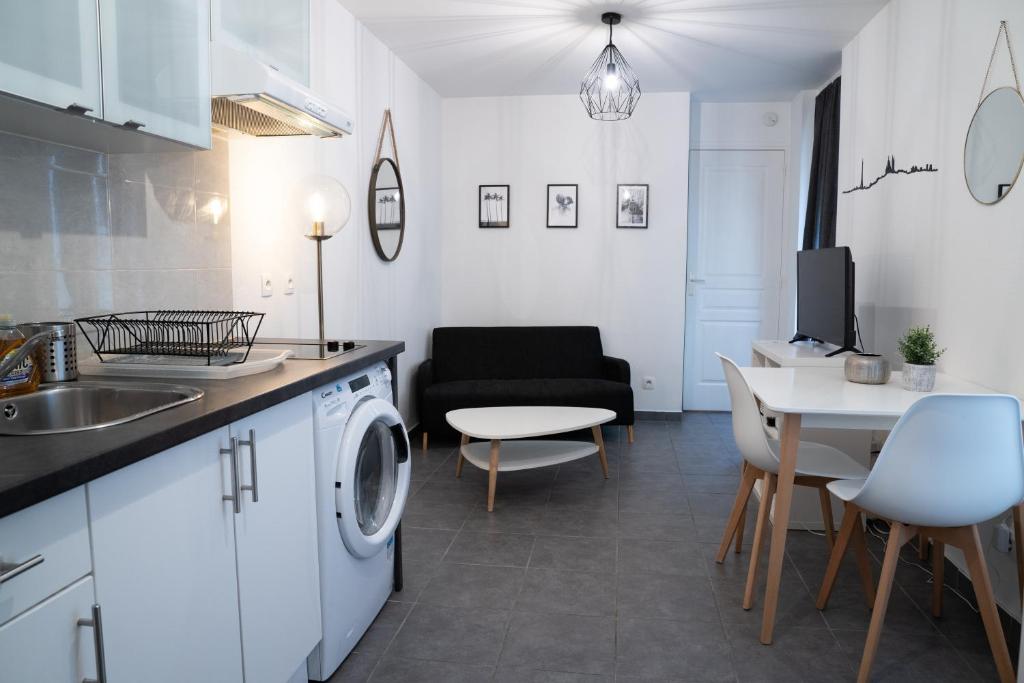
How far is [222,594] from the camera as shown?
146cm

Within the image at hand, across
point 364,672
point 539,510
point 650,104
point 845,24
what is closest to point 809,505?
point 539,510

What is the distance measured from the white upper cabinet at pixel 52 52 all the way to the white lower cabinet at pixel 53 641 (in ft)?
3.09

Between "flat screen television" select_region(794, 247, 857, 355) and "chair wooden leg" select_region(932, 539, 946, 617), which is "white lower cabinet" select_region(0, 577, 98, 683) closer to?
"chair wooden leg" select_region(932, 539, 946, 617)

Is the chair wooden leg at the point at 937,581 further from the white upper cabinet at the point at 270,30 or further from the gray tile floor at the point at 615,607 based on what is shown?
the white upper cabinet at the point at 270,30

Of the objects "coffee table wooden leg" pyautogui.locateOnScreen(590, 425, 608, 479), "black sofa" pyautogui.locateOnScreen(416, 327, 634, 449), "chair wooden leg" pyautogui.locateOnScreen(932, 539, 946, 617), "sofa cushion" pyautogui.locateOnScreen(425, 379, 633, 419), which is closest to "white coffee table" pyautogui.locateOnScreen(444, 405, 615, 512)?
→ "coffee table wooden leg" pyautogui.locateOnScreen(590, 425, 608, 479)

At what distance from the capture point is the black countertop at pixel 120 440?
0.96 metres

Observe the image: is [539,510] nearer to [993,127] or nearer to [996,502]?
[996,502]

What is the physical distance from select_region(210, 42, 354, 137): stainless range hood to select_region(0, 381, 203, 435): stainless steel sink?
85cm

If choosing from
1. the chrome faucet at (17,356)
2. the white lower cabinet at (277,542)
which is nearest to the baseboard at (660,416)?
the white lower cabinet at (277,542)

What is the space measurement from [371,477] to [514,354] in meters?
2.91

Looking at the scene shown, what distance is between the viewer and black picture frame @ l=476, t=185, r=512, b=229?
539 cm

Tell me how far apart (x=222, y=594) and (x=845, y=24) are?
3901 mm

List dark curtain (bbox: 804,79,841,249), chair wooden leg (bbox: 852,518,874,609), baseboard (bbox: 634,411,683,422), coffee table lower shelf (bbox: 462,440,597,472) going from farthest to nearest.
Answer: baseboard (bbox: 634,411,683,422) < dark curtain (bbox: 804,79,841,249) < coffee table lower shelf (bbox: 462,440,597,472) < chair wooden leg (bbox: 852,518,874,609)

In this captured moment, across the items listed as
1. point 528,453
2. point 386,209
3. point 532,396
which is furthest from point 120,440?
point 532,396
